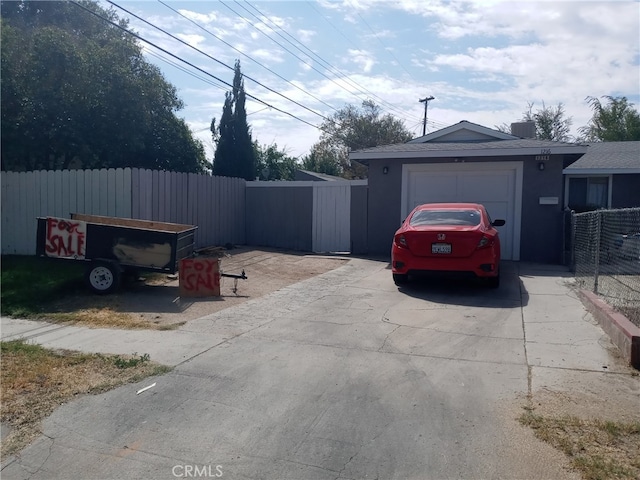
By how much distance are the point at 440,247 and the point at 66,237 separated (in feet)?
20.6

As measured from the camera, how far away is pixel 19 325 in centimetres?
804

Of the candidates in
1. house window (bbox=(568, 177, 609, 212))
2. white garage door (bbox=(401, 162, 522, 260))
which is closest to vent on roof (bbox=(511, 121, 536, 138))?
house window (bbox=(568, 177, 609, 212))

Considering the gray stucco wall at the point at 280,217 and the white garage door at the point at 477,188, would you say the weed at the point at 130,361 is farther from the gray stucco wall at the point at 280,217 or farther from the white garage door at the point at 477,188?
the gray stucco wall at the point at 280,217

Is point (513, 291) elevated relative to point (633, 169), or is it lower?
lower

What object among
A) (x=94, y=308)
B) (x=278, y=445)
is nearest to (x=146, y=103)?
(x=94, y=308)

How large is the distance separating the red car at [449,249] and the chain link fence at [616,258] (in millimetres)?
1523

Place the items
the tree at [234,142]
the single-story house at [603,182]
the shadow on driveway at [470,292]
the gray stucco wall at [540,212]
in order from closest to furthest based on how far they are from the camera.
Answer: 1. the shadow on driveway at [470,292]
2. the gray stucco wall at [540,212]
3. the single-story house at [603,182]
4. the tree at [234,142]

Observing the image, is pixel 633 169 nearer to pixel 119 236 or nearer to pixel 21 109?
pixel 119 236

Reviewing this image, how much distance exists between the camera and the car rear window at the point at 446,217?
9.91 m

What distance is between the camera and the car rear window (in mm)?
9906

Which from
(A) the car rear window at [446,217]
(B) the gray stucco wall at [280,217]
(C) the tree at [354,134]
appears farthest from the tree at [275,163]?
(A) the car rear window at [446,217]

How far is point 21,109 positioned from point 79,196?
16.6 feet

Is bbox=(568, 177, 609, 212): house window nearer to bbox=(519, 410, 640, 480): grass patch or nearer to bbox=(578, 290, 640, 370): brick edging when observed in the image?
bbox=(578, 290, 640, 370): brick edging

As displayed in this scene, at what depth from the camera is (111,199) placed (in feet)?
41.0
